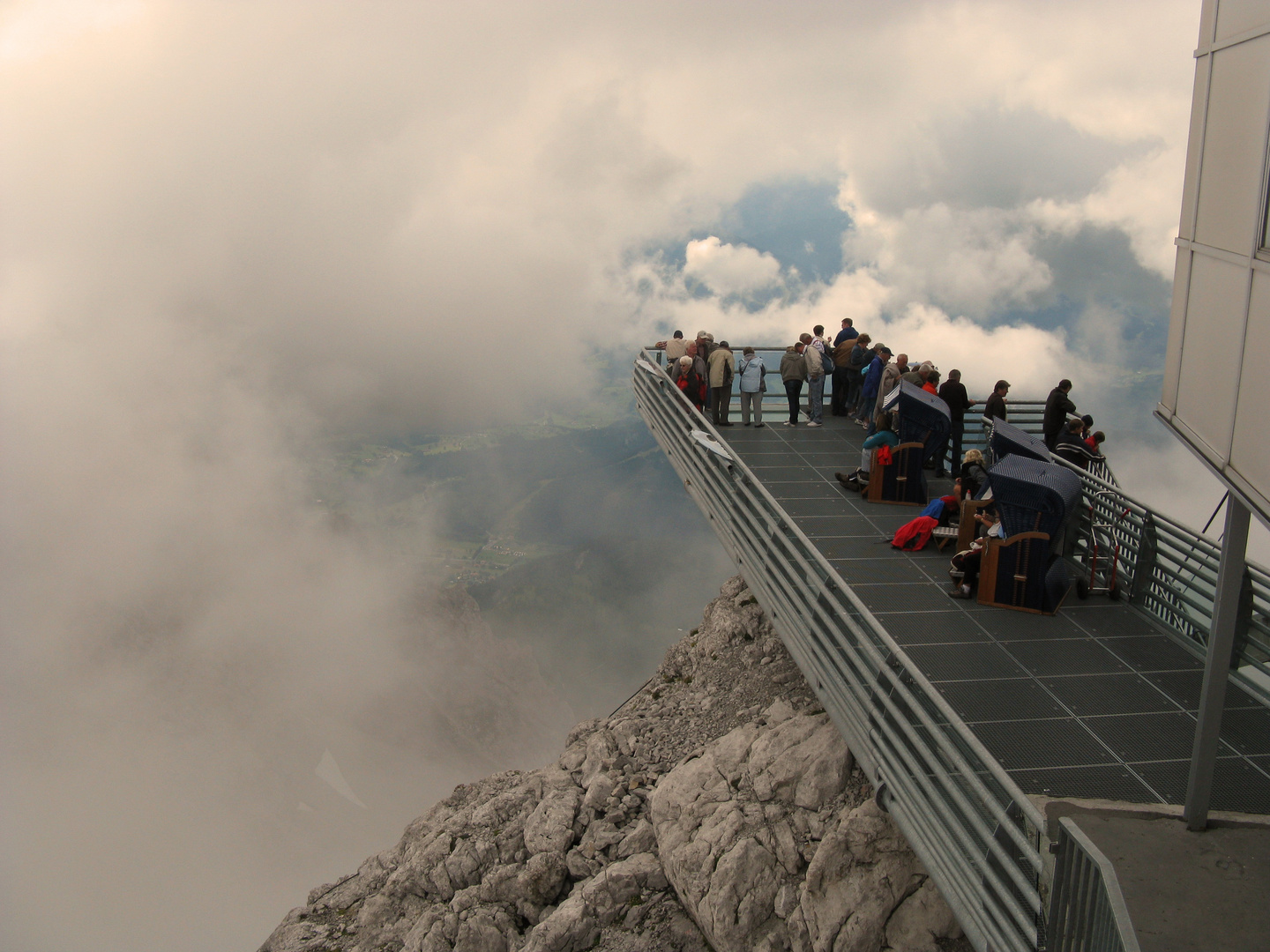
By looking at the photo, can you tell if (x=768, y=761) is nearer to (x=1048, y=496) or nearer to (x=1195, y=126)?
(x=1048, y=496)

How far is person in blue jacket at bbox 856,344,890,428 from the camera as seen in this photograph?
15922 mm

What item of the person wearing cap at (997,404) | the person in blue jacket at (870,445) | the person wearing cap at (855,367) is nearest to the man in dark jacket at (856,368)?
the person wearing cap at (855,367)

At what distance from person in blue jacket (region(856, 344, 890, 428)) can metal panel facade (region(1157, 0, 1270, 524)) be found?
1031 centimetres

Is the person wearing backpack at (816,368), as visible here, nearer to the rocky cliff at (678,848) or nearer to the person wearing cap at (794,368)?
the person wearing cap at (794,368)

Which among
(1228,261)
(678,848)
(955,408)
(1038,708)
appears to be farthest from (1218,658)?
(955,408)

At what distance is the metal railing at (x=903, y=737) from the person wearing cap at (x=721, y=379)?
500cm

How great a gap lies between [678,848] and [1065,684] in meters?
4.40

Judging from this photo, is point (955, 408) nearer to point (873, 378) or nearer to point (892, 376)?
point (892, 376)

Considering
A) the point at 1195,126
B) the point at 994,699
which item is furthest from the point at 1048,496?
the point at 1195,126

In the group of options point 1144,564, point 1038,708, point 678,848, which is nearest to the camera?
point 1038,708

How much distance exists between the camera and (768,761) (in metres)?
9.99

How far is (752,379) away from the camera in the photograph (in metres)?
16.9

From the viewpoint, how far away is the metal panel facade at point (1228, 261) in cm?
450

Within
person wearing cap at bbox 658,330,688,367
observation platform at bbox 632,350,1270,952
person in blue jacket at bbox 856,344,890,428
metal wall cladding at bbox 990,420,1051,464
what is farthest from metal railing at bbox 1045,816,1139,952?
person wearing cap at bbox 658,330,688,367
